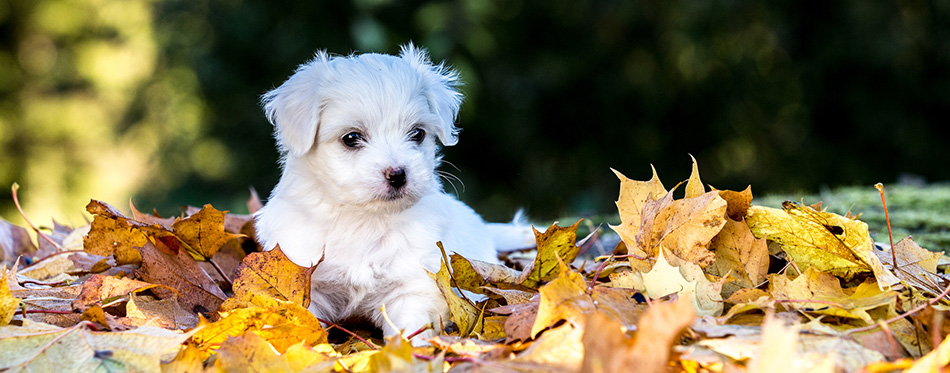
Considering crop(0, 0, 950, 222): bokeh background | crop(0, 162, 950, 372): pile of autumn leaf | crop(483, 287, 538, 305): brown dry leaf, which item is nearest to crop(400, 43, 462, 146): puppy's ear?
crop(0, 162, 950, 372): pile of autumn leaf

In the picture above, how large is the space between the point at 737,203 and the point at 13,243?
8.87 ft

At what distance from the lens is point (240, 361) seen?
1381mm

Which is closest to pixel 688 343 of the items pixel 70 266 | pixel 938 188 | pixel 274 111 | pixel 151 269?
pixel 151 269

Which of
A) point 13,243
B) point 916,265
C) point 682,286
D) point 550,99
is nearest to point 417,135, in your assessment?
point 682,286

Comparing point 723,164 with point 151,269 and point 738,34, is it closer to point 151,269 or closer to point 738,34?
point 738,34

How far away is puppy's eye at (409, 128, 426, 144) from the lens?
229 centimetres

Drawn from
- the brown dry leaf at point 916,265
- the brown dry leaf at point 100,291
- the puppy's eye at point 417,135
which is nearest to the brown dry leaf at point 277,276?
the brown dry leaf at point 100,291

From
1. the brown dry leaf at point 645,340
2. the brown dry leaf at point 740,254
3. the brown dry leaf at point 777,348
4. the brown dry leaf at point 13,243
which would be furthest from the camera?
the brown dry leaf at point 13,243

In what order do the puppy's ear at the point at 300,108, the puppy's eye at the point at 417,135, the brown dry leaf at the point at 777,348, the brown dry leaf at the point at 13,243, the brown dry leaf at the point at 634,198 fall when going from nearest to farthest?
the brown dry leaf at the point at 777,348 → the brown dry leaf at the point at 634,198 → the puppy's ear at the point at 300,108 → the puppy's eye at the point at 417,135 → the brown dry leaf at the point at 13,243

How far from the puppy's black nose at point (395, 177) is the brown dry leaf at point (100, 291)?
67cm

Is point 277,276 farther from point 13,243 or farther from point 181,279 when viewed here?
point 13,243

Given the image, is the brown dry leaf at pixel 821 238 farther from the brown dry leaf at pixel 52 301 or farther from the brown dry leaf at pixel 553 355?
the brown dry leaf at pixel 52 301

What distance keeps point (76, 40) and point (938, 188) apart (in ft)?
24.8

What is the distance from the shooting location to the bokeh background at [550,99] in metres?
5.96
